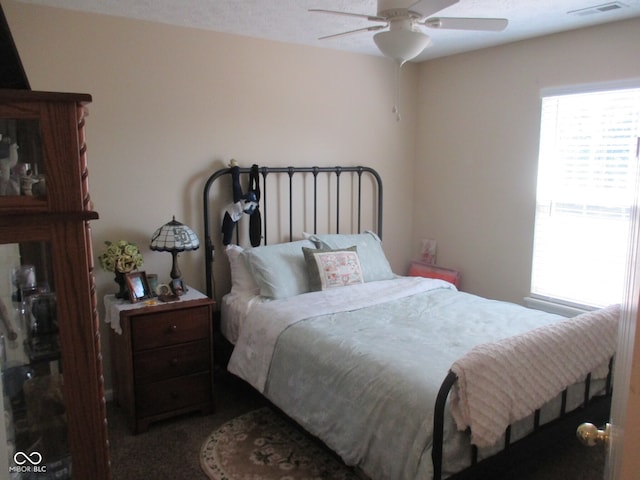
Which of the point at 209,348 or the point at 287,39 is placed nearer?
the point at 209,348

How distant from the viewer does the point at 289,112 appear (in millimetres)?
3656

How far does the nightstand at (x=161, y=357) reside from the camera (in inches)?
108

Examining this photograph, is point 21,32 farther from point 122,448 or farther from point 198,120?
point 122,448

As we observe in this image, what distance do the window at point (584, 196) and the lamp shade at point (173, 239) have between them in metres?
2.42

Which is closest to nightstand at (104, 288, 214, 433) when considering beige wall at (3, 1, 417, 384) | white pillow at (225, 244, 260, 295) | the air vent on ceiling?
white pillow at (225, 244, 260, 295)

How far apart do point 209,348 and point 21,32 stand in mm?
2027

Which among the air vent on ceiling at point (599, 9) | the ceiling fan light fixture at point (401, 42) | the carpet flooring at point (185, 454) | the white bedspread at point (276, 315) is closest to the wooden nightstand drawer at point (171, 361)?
the white bedspread at point (276, 315)

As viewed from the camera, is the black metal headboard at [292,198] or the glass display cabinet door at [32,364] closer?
the glass display cabinet door at [32,364]

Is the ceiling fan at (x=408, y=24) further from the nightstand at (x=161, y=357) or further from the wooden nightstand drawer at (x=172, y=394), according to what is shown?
the wooden nightstand drawer at (x=172, y=394)

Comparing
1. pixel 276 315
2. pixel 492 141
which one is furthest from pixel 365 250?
pixel 492 141

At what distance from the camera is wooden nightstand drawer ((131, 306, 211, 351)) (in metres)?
2.73

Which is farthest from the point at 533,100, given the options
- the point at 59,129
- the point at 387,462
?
the point at 59,129

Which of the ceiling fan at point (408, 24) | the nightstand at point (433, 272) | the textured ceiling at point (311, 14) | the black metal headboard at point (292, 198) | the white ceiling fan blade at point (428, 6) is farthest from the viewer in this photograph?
the nightstand at point (433, 272)

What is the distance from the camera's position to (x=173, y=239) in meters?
2.96
